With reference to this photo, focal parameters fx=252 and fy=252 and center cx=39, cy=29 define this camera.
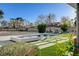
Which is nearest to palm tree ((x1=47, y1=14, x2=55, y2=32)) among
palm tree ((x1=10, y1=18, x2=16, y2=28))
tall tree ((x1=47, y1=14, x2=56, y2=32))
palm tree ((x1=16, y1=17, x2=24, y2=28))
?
tall tree ((x1=47, y1=14, x2=56, y2=32))

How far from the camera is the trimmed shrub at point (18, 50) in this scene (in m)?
4.61

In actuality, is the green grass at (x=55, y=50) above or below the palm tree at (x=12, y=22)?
below

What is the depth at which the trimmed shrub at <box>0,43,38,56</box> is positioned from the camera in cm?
461

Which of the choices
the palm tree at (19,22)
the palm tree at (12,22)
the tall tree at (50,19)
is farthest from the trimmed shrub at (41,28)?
the palm tree at (12,22)

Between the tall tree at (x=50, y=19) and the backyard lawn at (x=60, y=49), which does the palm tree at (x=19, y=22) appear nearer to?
the tall tree at (x=50, y=19)

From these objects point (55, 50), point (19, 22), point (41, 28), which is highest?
point (19, 22)

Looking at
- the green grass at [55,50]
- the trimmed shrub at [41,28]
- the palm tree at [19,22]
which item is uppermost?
the palm tree at [19,22]

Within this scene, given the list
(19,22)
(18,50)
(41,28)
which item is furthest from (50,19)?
(18,50)

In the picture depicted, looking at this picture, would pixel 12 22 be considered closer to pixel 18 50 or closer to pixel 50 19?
pixel 18 50

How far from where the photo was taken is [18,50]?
4613 mm

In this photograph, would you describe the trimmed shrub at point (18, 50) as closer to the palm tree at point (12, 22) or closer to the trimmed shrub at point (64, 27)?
the palm tree at point (12, 22)

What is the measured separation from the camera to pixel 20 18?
4.64m

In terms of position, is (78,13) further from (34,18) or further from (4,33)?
(4,33)

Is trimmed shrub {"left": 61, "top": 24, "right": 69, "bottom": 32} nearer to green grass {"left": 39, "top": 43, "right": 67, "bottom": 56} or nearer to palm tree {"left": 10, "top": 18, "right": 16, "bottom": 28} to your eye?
green grass {"left": 39, "top": 43, "right": 67, "bottom": 56}
